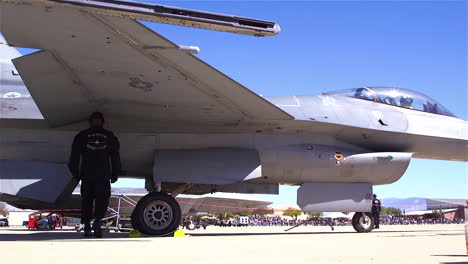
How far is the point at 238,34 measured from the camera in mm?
3803

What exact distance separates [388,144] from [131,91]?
19.5 feet

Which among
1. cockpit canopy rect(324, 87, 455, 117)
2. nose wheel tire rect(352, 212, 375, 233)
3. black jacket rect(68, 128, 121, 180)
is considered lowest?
nose wheel tire rect(352, 212, 375, 233)

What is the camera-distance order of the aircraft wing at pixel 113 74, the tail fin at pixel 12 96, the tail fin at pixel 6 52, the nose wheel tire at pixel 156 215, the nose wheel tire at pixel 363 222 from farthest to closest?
the nose wheel tire at pixel 363 222, the tail fin at pixel 6 52, the tail fin at pixel 12 96, the nose wheel tire at pixel 156 215, the aircraft wing at pixel 113 74

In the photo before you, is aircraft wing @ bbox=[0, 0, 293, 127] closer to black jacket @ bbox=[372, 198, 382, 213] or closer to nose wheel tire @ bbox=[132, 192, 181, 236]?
nose wheel tire @ bbox=[132, 192, 181, 236]

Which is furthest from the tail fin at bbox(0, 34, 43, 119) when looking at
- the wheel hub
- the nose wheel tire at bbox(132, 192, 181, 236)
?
the wheel hub

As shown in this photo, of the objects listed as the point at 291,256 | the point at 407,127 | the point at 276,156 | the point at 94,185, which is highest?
the point at 407,127

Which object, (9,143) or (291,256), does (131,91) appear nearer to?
(9,143)

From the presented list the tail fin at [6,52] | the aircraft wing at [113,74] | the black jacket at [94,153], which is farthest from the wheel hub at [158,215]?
the tail fin at [6,52]

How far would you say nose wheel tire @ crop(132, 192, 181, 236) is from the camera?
8.75 metres

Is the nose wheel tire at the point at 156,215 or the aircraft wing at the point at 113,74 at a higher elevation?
the aircraft wing at the point at 113,74

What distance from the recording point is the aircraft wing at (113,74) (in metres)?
5.68

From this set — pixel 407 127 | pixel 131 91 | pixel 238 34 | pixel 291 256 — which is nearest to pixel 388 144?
pixel 407 127

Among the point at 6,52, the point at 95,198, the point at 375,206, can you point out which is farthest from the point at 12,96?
the point at 375,206

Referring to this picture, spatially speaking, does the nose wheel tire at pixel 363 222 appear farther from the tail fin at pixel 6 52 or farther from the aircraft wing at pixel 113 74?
the tail fin at pixel 6 52
